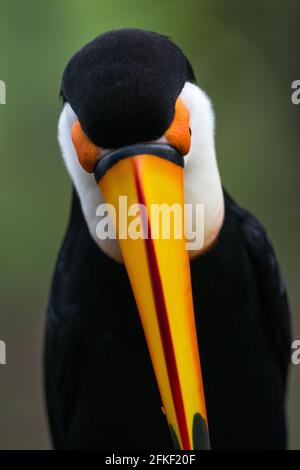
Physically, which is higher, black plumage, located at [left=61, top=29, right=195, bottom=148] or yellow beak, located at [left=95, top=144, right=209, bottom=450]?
black plumage, located at [left=61, top=29, right=195, bottom=148]

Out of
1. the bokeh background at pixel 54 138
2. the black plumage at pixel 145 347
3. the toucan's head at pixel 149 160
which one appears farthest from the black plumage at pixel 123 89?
the bokeh background at pixel 54 138

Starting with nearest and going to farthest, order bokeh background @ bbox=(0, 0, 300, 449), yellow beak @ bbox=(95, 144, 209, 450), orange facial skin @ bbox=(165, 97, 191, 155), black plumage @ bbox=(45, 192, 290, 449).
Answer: yellow beak @ bbox=(95, 144, 209, 450) < orange facial skin @ bbox=(165, 97, 191, 155) < black plumage @ bbox=(45, 192, 290, 449) < bokeh background @ bbox=(0, 0, 300, 449)

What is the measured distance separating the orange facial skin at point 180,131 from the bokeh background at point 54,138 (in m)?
1.71

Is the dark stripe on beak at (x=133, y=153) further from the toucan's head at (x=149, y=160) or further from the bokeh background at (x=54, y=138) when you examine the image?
the bokeh background at (x=54, y=138)

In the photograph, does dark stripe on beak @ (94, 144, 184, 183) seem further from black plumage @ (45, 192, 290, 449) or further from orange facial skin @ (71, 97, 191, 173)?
black plumage @ (45, 192, 290, 449)

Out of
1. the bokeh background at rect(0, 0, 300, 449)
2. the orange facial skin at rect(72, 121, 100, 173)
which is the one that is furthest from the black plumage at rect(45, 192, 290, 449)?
the bokeh background at rect(0, 0, 300, 449)

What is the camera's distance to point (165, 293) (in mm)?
1498

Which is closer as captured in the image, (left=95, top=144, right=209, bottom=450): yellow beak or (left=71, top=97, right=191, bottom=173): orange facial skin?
(left=95, top=144, right=209, bottom=450): yellow beak

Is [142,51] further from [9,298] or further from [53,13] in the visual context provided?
[9,298]

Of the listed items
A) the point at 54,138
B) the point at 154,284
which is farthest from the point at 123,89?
the point at 54,138

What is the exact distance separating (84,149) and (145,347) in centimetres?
57

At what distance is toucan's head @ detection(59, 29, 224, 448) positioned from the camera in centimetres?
149

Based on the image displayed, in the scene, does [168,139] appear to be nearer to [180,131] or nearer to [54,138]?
[180,131]

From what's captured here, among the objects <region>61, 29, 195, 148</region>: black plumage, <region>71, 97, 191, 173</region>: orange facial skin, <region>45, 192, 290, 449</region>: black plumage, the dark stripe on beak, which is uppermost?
<region>61, 29, 195, 148</region>: black plumage
